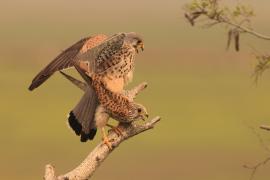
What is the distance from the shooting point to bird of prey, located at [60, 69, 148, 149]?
8000 mm

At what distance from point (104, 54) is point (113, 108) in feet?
1.43

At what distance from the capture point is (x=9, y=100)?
3212 cm

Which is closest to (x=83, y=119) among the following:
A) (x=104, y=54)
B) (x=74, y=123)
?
(x=74, y=123)

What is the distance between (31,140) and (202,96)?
1064 centimetres

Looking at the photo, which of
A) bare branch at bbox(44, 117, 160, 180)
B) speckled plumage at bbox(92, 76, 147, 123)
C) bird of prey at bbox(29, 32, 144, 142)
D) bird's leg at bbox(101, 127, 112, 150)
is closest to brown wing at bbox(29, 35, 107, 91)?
bird of prey at bbox(29, 32, 144, 142)

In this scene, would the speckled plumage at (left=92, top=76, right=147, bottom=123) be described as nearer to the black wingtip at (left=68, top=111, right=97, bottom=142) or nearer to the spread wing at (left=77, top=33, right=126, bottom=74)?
the spread wing at (left=77, top=33, right=126, bottom=74)

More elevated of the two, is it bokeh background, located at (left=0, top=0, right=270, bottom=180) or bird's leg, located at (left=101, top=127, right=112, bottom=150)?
bird's leg, located at (left=101, top=127, right=112, bottom=150)

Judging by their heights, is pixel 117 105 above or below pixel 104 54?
below

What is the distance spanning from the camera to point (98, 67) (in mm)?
7879

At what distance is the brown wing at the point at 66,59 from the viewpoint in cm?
791

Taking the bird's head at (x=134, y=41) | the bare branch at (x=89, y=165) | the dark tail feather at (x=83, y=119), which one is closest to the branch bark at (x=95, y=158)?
the bare branch at (x=89, y=165)

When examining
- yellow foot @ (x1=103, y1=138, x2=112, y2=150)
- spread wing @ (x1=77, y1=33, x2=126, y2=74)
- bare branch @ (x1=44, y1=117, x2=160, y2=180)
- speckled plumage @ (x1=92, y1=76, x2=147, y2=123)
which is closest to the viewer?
bare branch @ (x1=44, y1=117, x2=160, y2=180)

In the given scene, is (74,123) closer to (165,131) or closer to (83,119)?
(83,119)

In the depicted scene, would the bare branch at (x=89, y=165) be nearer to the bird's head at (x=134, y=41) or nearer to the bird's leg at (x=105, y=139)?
the bird's leg at (x=105, y=139)
